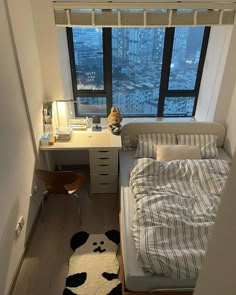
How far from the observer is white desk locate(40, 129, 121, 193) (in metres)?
2.61

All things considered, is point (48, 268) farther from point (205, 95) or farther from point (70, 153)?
point (205, 95)

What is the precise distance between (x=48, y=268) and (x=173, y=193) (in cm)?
132

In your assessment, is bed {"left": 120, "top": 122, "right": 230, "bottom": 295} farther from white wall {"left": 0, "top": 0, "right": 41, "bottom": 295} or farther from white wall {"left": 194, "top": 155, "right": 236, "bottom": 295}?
white wall {"left": 194, "top": 155, "right": 236, "bottom": 295}

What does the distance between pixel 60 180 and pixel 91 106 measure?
49.8 inches

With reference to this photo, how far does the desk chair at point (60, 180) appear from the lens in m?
2.39

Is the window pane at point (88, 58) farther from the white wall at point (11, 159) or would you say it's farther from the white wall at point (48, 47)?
the white wall at point (11, 159)

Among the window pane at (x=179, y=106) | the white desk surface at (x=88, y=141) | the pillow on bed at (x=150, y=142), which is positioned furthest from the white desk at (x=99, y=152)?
the window pane at (x=179, y=106)

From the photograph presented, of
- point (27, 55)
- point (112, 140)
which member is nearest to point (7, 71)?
point (27, 55)

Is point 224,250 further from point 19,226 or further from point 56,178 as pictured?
point 56,178

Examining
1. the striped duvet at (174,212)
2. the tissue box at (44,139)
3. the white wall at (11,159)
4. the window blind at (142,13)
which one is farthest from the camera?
the tissue box at (44,139)

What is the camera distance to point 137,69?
3139mm

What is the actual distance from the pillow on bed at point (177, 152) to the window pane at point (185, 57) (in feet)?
3.06

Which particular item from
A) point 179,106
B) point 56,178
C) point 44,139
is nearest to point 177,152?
point 179,106

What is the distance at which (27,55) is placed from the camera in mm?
2283
